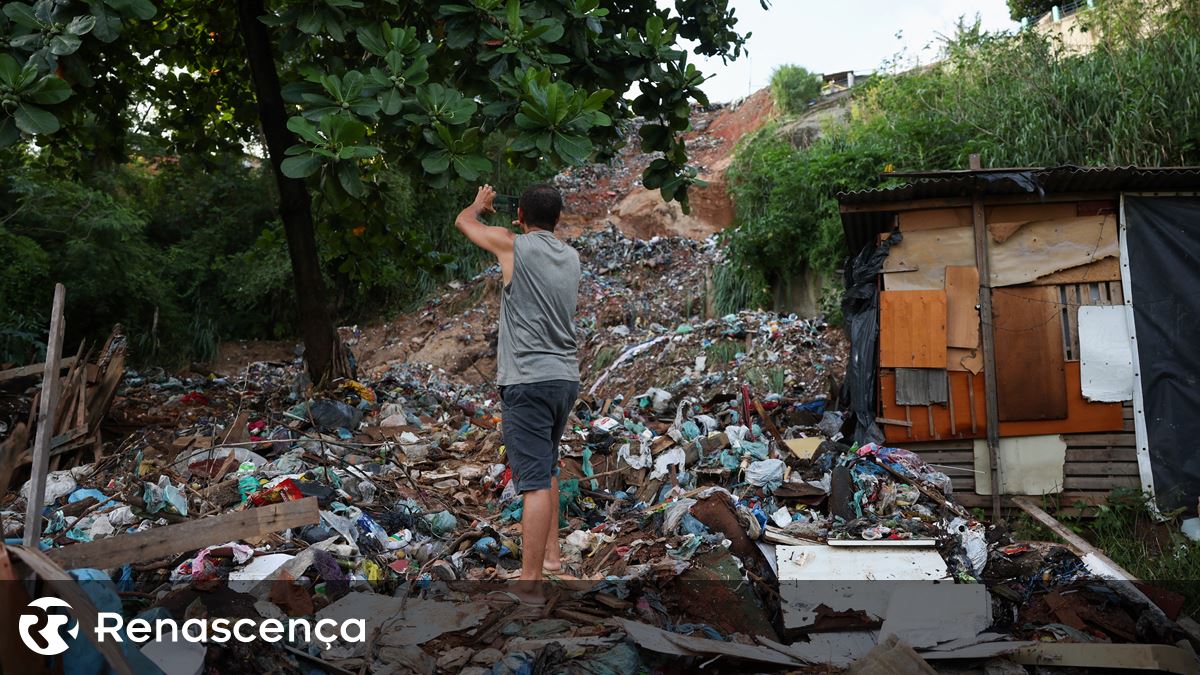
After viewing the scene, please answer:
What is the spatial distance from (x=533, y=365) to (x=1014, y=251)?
4.43 meters

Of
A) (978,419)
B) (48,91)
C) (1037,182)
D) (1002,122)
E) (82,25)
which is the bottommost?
(978,419)

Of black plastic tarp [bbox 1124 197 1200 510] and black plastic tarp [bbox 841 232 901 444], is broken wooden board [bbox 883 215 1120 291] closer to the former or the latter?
black plastic tarp [bbox 841 232 901 444]

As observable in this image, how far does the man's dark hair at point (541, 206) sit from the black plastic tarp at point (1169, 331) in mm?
4782

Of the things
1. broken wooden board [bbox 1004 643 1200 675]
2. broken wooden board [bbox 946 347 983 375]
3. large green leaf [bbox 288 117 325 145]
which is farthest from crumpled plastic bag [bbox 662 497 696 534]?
large green leaf [bbox 288 117 325 145]

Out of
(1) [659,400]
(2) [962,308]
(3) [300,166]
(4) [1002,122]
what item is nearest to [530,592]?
(3) [300,166]

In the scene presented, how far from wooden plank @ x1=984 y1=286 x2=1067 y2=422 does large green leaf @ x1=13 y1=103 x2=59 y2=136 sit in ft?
19.9

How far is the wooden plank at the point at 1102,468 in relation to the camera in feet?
21.0

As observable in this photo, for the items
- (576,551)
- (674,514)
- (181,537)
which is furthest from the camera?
(674,514)

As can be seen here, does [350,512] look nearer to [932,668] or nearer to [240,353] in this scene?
[932,668]

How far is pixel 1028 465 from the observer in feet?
21.4

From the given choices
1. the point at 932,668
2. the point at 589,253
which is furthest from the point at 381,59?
the point at 589,253

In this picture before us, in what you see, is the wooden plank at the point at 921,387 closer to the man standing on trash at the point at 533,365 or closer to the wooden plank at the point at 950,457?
the wooden plank at the point at 950,457

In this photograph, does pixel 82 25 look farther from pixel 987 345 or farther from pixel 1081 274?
pixel 1081 274

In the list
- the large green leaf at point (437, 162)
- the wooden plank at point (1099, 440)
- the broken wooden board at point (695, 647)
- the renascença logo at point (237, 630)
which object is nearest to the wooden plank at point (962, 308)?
the wooden plank at point (1099, 440)
